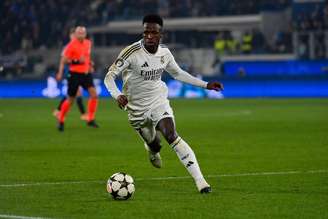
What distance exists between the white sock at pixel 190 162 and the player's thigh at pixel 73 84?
1117 centimetres

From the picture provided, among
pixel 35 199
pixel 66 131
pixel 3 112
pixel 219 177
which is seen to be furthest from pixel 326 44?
pixel 35 199

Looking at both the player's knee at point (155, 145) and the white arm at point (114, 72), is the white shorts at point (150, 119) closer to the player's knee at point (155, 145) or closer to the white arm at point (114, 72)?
the player's knee at point (155, 145)

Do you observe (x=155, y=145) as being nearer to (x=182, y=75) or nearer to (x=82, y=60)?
(x=182, y=75)

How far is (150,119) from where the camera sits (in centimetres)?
1160

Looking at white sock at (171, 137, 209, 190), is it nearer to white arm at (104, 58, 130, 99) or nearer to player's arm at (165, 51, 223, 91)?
player's arm at (165, 51, 223, 91)

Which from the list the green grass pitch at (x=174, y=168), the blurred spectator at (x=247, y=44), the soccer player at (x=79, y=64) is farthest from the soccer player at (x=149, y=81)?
the blurred spectator at (x=247, y=44)

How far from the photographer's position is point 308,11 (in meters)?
42.9

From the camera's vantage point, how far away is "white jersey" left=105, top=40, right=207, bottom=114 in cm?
1139

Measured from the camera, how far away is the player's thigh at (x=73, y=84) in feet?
71.7

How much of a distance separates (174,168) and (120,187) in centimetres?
369

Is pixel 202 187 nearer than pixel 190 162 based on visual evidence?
Yes

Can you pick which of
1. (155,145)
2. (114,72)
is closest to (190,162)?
(114,72)

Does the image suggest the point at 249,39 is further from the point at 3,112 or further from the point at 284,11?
the point at 3,112

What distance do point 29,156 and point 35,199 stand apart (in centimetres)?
569
